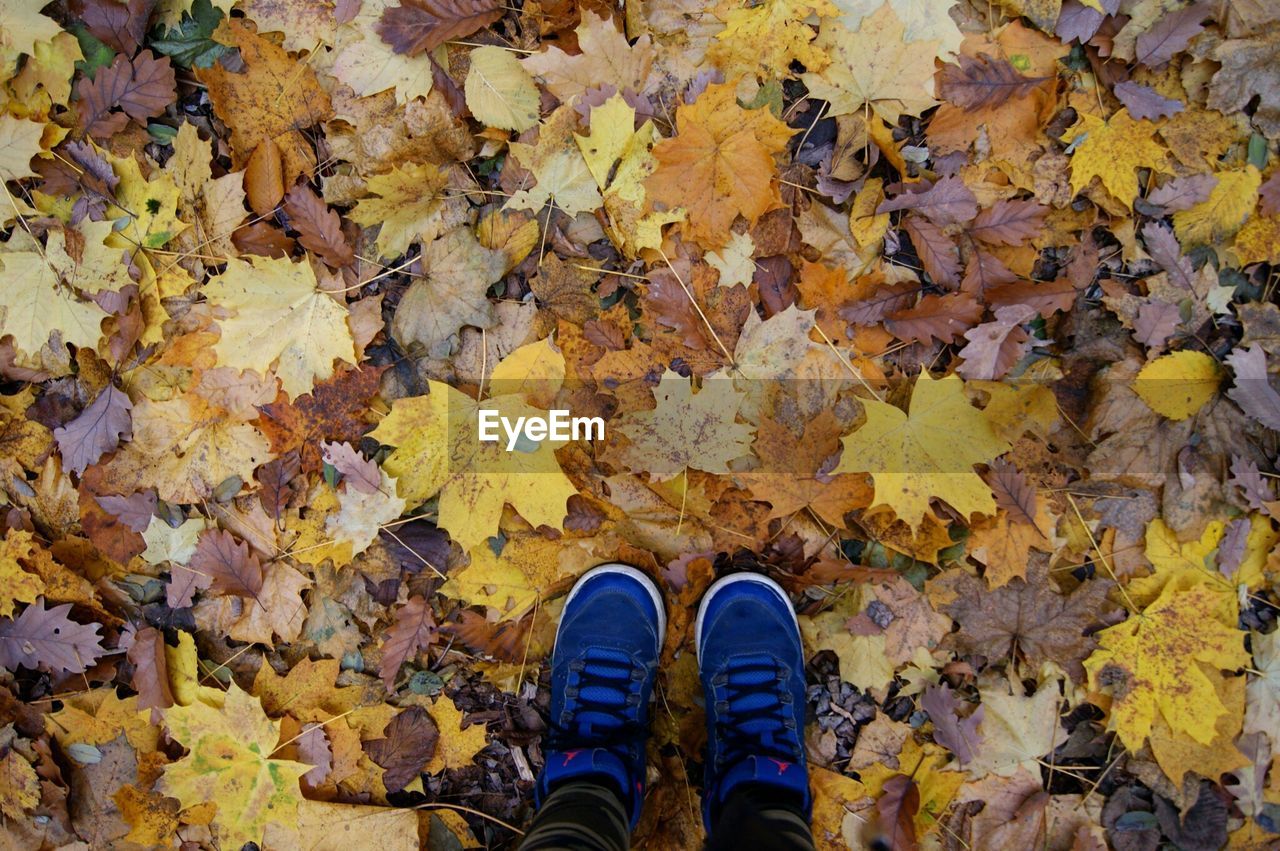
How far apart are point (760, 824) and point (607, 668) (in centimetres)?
60

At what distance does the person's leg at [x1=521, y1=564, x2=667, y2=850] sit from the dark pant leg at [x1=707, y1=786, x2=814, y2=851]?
1.05ft

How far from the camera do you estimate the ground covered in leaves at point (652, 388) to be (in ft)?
6.09

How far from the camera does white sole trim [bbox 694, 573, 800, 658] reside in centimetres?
201

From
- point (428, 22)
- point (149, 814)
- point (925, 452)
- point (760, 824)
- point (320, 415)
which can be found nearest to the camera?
point (760, 824)

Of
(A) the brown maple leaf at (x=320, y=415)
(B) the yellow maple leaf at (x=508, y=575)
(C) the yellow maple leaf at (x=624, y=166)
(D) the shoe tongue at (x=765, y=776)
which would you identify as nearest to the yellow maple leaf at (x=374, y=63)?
(C) the yellow maple leaf at (x=624, y=166)

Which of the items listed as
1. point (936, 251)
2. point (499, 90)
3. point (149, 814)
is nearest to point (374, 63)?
point (499, 90)

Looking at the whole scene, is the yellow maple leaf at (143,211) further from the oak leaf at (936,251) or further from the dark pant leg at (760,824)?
the dark pant leg at (760,824)

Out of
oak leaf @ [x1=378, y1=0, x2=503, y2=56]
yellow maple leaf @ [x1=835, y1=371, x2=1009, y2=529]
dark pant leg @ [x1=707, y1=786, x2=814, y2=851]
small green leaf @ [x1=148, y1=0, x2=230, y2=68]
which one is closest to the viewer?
dark pant leg @ [x1=707, y1=786, x2=814, y2=851]

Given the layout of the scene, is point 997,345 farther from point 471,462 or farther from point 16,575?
point 16,575

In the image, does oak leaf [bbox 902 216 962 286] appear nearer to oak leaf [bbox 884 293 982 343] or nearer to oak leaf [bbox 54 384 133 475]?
oak leaf [bbox 884 293 982 343]

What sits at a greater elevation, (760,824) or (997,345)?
(997,345)

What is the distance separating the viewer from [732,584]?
2027mm

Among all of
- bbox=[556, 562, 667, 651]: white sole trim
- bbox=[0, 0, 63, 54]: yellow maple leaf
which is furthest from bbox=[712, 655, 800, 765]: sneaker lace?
bbox=[0, 0, 63, 54]: yellow maple leaf

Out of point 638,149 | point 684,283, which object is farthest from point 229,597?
point 638,149
